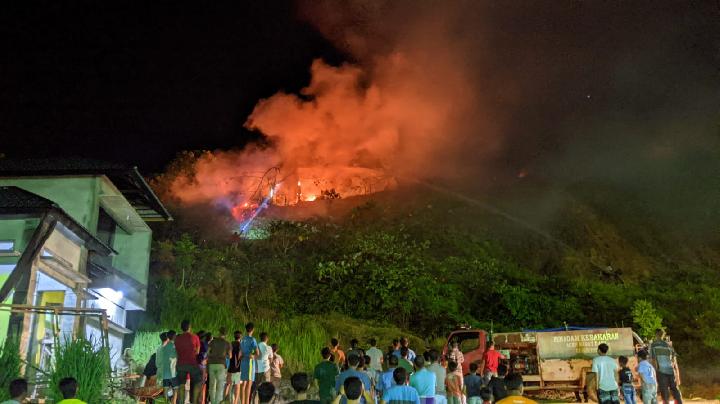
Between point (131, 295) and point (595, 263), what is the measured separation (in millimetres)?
20299

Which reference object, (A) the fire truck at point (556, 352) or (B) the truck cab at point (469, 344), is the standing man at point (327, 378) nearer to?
(B) the truck cab at point (469, 344)

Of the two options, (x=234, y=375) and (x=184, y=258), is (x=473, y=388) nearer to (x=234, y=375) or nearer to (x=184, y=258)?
(x=234, y=375)

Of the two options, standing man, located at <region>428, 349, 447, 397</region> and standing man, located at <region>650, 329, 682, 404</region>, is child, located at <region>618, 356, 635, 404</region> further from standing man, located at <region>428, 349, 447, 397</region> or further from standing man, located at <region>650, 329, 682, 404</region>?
standing man, located at <region>428, 349, 447, 397</region>

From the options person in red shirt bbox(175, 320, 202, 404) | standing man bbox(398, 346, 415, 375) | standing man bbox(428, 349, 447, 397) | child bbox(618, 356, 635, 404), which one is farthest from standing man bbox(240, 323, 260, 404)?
child bbox(618, 356, 635, 404)

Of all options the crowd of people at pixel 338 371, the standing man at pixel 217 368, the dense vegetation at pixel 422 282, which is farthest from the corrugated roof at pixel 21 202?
the dense vegetation at pixel 422 282

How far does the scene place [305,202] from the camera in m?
36.1

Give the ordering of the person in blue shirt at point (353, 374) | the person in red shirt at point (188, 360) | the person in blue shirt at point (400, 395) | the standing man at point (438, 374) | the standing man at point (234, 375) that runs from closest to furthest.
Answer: the person in blue shirt at point (400, 395) → the person in blue shirt at point (353, 374) → the standing man at point (438, 374) → the person in red shirt at point (188, 360) → the standing man at point (234, 375)

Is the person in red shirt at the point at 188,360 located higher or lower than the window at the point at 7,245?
lower

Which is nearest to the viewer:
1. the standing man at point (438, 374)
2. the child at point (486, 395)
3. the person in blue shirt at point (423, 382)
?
the child at point (486, 395)

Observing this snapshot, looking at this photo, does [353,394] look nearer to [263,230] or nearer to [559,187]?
[263,230]

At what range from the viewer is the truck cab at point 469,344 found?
13.6m

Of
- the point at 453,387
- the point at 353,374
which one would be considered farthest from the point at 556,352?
the point at 353,374

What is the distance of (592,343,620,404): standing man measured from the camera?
9062 millimetres

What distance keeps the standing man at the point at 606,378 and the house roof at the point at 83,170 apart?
10941 millimetres
